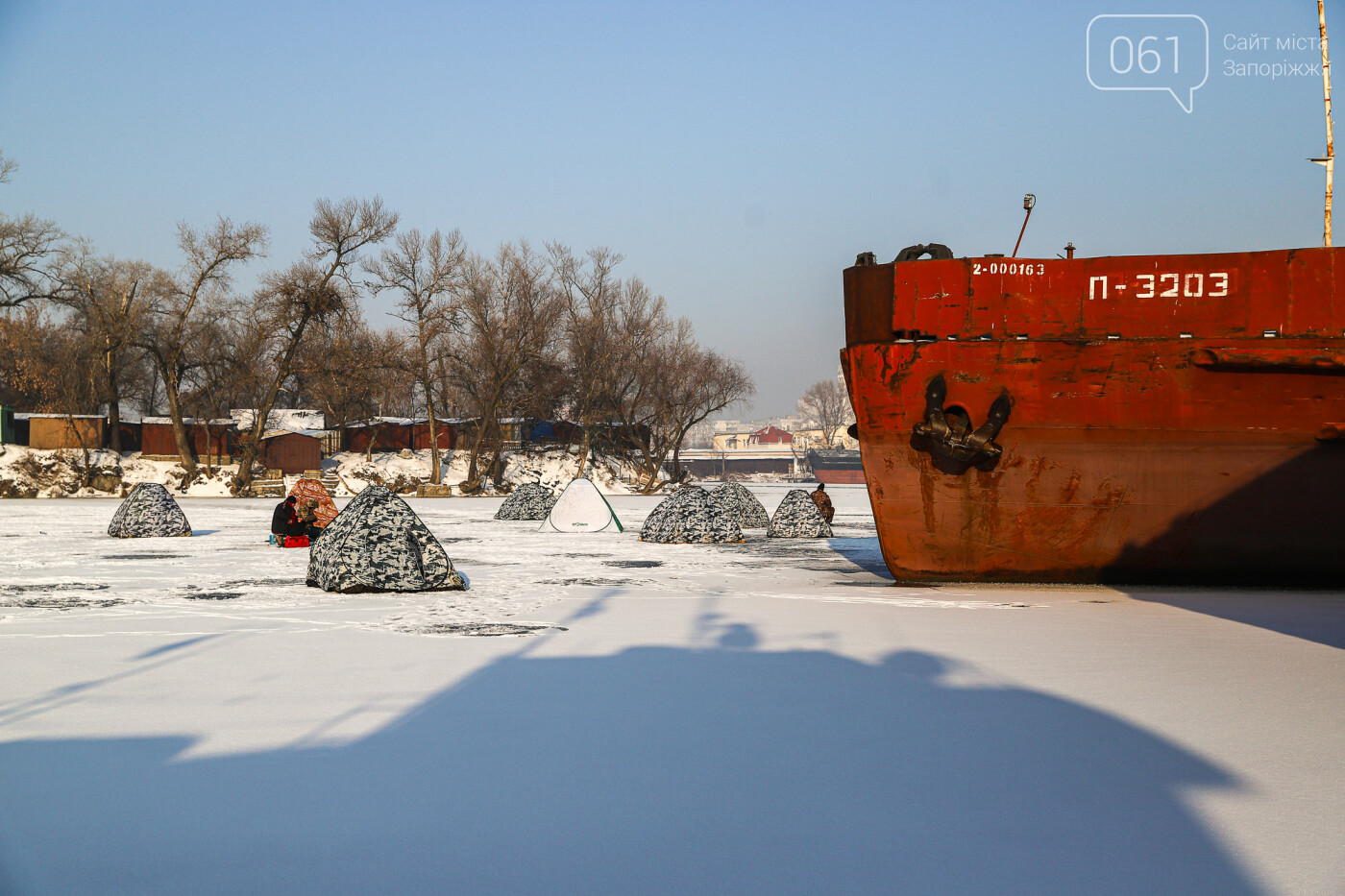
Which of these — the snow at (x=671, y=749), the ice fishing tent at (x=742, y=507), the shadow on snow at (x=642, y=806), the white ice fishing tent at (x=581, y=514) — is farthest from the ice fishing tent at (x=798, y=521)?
the shadow on snow at (x=642, y=806)

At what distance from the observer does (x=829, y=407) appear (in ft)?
515

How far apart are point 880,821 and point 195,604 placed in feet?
27.4

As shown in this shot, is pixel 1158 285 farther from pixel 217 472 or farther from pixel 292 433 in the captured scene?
pixel 292 433

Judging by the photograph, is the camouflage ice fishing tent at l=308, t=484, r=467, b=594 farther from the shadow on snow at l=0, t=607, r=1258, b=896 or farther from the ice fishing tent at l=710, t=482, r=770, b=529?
the ice fishing tent at l=710, t=482, r=770, b=529

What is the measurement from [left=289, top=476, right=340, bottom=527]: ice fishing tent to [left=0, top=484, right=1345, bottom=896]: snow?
7211 millimetres

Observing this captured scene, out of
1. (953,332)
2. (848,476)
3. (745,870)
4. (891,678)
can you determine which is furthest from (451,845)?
(848,476)

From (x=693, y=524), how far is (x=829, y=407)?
140891 mm

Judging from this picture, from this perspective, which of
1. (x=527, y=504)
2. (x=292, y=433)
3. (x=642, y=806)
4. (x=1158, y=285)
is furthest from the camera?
(x=292, y=433)

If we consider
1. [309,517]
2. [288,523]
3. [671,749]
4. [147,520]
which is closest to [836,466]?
[147,520]

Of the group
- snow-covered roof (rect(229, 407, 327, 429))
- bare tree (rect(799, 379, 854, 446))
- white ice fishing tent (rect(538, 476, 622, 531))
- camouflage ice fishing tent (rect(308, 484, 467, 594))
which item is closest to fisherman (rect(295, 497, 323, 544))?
white ice fishing tent (rect(538, 476, 622, 531))

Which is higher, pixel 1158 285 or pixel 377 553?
pixel 1158 285

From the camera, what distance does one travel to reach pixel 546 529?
21.9m

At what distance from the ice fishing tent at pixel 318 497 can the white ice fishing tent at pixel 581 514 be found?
567 centimetres

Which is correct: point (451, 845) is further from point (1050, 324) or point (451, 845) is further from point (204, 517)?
point (204, 517)
